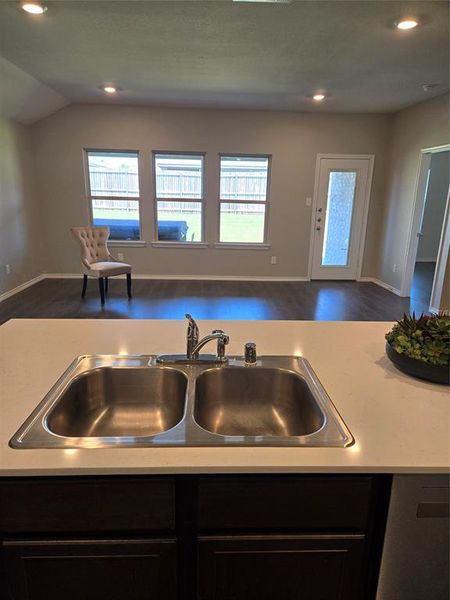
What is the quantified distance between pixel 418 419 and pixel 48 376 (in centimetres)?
108

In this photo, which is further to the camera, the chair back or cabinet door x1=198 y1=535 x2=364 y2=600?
the chair back

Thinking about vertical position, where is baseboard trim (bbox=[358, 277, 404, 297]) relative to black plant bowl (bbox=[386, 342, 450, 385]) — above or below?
below

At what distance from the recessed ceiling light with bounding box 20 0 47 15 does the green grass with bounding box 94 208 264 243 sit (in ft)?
11.4

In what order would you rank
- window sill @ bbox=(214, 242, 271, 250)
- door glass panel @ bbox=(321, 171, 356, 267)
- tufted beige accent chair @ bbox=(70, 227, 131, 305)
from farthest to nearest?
window sill @ bbox=(214, 242, 271, 250) < door glass panel @ bbox=(321, 171, 356, 267) < tufted beige accent chair @ bbox=(70, 227, 131, 305)

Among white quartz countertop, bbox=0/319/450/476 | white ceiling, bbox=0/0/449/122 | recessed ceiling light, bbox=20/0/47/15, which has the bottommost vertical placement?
white quartz countertop, bbox=0/319/450/476

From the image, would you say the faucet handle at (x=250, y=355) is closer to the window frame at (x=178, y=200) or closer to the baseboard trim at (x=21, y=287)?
the baseboard trim at (x=21, y=287)

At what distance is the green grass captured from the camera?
6094 mm

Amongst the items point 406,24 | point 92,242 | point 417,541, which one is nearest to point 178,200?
point 92,242

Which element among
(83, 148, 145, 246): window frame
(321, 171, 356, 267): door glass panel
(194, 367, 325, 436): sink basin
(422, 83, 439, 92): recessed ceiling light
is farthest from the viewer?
(321, 171, 356, 267): door glass panel

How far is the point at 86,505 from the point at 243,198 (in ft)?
18.8

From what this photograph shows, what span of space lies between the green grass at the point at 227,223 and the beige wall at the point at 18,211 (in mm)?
1013

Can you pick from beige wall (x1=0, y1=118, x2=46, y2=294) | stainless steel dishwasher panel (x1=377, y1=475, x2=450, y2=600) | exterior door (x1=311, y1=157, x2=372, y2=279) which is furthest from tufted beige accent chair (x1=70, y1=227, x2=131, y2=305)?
stainless steel dishwasher panel (x1=377, y1=475, x2=450, y2=600)

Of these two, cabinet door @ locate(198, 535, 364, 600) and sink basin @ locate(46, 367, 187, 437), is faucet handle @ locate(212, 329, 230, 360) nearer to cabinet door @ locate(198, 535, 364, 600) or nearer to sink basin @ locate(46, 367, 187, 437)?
sink basin @ locate(46, 367, 187, 437)

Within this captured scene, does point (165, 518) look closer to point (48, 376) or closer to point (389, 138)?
point (48, 376)
